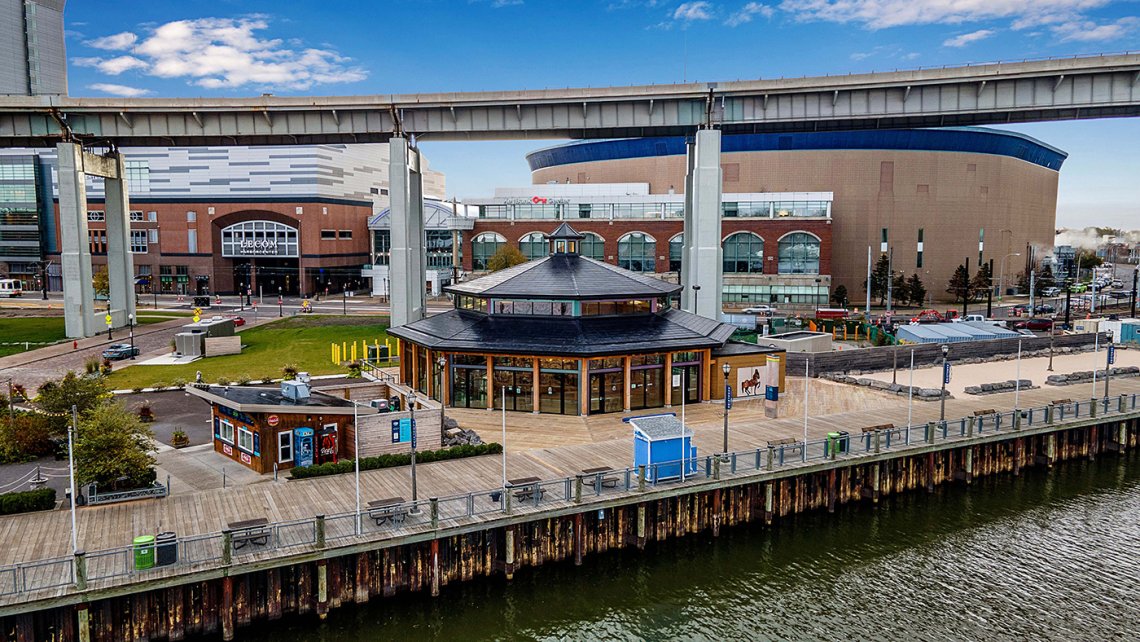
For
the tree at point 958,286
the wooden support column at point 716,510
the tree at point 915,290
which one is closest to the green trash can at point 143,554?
the wooden support column at point 716,510

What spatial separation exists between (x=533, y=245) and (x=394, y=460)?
79.6 metres

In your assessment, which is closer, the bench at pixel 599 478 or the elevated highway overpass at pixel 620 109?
the bench at pixel 599 478

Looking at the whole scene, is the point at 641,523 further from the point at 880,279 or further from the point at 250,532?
the point at 880,279

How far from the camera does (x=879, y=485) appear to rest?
3306 cm

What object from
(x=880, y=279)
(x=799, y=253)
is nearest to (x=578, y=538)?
(x=799, y=253)

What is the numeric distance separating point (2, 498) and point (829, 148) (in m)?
104

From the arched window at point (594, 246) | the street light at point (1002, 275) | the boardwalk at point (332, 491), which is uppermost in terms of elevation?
the arched window at point (594, 246)

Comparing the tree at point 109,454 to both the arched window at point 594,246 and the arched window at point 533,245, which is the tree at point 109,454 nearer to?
the arched window at point 594,246

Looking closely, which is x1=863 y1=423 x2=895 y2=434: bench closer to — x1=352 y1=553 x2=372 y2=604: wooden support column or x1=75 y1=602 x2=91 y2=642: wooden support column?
x1=352 y1=553 x2=372 y2=604: wooden support column

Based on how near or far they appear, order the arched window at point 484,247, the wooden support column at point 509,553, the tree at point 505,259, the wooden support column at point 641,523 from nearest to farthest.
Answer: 1. the wooden support column at point 509,553
2. the wooden support column at point 641,523
3. the tree at point 505,259
4. the arched window at point 484,247

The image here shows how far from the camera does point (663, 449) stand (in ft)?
90.7

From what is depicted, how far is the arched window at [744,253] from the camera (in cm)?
9806

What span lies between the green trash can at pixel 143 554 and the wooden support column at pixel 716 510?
18576 millimetres

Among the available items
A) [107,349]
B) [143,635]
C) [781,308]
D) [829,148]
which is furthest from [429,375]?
[829,148]
